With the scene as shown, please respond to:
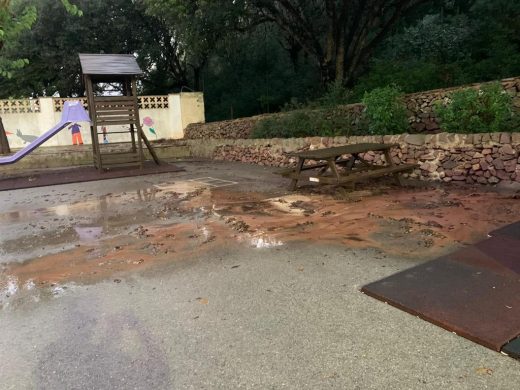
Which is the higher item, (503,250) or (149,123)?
(149,123)

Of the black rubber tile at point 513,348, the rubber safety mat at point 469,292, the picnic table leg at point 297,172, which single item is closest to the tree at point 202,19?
the picnic table leg at point 297,172

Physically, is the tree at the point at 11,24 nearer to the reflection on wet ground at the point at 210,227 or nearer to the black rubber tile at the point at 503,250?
the reflection on wet ground at the point at 210,227

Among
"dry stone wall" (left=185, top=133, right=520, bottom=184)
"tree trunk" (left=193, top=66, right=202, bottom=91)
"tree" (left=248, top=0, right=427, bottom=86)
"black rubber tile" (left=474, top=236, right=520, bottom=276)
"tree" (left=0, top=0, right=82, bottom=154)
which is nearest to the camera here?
"black rubber tile" (left=474, top=236, right=520, bottom=276)

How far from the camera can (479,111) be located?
22.4ft

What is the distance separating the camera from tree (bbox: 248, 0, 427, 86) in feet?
42.4

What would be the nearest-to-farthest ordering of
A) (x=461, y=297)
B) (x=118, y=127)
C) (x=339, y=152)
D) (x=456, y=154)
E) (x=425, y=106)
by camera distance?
1. (x=461, y=297)
2. (x=339, y=152)
3. (x=456, y=154)
4. (x=425, y=106)
5. (x=118, y=127)

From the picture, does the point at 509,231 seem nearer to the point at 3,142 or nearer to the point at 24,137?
the point at 3,142

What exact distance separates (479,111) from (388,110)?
1.76 m

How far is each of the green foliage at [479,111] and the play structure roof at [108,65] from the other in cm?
785

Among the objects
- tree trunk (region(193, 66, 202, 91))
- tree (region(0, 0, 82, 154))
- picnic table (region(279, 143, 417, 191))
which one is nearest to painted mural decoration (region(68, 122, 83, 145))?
tree (region(0, 0, 82, 154))

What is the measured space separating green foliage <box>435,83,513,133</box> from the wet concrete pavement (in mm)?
1276

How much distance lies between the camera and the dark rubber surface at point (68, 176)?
9.87 metres

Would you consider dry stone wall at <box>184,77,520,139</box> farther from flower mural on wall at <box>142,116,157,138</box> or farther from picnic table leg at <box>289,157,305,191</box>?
flower mural on wall at <box>142,116,157,138</box>

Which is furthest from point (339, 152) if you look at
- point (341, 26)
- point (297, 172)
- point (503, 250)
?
point (341, 26)
